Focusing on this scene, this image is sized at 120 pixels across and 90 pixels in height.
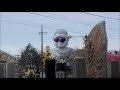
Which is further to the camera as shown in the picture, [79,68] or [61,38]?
[61,38]

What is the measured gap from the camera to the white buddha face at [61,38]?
87.0 ft

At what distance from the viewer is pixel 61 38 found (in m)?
27.8

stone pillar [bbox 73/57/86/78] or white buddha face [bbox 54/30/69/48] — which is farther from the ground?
white buddha face [bbox 54/30/69/48]

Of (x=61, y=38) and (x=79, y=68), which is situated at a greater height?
(x=61, y=38)

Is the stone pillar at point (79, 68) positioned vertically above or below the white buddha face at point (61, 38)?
below

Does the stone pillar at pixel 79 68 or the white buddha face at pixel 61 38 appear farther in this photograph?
the white buddha face at pixel 61 38

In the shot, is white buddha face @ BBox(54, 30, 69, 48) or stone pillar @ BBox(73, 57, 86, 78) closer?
stone pillar @ BBox(73, 57, 86, 78)

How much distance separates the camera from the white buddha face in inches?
1045
